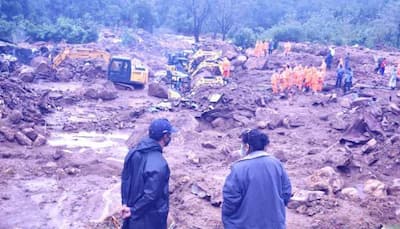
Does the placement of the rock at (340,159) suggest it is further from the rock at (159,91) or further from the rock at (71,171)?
the rock at (159,91)

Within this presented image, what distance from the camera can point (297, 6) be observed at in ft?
213

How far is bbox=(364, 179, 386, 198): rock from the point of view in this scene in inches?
351

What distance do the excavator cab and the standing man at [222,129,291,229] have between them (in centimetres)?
1917

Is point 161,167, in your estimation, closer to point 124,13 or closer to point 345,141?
point 345,141

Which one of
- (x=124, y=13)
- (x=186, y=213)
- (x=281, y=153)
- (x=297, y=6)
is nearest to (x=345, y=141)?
(x=281, y=153)

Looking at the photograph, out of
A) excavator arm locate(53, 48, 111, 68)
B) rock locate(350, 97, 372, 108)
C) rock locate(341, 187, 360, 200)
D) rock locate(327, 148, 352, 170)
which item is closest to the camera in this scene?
rock locate(341, 187, 360, 200)

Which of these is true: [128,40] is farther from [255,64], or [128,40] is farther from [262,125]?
[262,125]

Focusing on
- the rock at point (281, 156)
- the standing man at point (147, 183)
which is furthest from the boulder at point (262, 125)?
the standing man at point (147, 183)

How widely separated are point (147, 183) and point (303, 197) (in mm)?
4332

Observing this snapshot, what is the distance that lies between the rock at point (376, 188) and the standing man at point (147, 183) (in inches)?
213

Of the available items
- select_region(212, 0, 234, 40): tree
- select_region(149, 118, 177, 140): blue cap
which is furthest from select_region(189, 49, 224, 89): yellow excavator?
select_region(212, 0, 234, 40): tree

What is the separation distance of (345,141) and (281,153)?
6.48 feet

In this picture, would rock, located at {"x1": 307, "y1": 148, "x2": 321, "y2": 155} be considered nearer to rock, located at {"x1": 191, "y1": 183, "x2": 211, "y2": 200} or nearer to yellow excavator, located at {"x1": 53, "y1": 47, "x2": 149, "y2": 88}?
rock, located at {"x1": 191, "y1": 183, "x2": 211, "y2": 200}

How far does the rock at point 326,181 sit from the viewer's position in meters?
8.91
